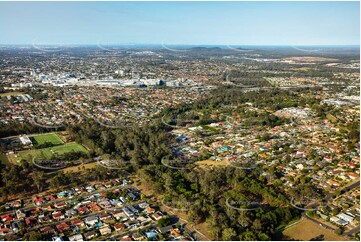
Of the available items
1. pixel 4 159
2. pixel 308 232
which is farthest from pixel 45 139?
pixel 308 232

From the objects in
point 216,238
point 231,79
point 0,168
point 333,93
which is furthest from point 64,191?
point 231,79

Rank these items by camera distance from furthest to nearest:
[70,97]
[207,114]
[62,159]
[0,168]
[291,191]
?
1. [70,97]
2. [207,114]
3. [62,159]
4. [0,168]
5. [291,191]

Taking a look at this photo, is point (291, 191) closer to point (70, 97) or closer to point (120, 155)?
point (120, 155)

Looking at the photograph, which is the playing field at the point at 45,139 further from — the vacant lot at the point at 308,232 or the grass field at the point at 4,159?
the vacant lot at the point at 308,232

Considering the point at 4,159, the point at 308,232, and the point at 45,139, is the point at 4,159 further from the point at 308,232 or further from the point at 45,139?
the point at 308,232

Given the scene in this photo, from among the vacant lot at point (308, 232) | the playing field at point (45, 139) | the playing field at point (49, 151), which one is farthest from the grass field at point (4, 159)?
Result: the vacant lot at point (308, 232)
